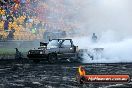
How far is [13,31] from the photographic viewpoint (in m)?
48.9

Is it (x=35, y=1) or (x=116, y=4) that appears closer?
(x=35, y=1)

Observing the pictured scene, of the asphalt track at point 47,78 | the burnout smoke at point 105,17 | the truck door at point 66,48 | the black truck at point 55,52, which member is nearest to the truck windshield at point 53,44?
the black truck at point 55,52

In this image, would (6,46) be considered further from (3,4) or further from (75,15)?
(75,15)

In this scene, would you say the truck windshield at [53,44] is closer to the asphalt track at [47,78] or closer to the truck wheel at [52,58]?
the truck wheel at [52,58]

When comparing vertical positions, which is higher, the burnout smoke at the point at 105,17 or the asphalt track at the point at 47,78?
the burnout smoke at the point at 105,17

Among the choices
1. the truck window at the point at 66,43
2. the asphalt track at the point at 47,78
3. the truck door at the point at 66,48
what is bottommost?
the asphalt track at the point at 47,78

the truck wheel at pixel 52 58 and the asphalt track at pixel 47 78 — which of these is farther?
the truck wheel at pixel 52 58

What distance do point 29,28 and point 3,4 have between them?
220 inches

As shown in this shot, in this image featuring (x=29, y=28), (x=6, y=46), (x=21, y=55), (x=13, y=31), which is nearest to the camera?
(x=21, y=55)

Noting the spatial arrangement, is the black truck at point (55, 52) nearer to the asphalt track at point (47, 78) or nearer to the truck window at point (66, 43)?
the truck window at point (66, 43)

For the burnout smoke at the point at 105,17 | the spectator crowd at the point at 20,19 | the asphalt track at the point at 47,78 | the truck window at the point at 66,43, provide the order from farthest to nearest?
the burnout smoke at the point at 105,17
the spectator crowd at the point at 20,19
the truck window at the point at 66,43
the asphalt track at the point at 47,78

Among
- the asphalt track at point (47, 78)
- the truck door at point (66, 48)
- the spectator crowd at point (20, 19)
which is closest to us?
the asphalt track at point (47, 78)

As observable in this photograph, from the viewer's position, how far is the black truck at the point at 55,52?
26469 mm

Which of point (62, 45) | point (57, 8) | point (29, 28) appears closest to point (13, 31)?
point (29, 28)
